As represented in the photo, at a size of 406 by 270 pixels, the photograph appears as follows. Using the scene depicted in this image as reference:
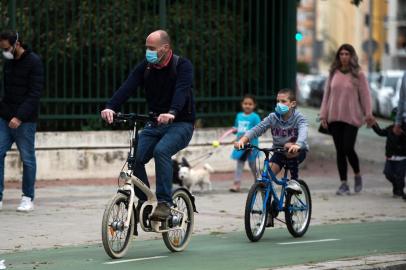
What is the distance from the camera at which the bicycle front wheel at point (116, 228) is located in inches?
362

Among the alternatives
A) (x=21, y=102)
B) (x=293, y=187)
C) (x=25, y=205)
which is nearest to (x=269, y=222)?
(x=293, y=187)

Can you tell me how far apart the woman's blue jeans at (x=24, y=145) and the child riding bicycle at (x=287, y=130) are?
9.32 ft

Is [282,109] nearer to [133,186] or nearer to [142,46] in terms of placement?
[133,186]

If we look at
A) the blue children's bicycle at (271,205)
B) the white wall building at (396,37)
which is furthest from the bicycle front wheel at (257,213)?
the white wall building at (396,37)

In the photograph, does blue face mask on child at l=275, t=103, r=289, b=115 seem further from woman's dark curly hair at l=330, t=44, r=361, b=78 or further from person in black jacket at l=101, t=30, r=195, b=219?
woman's dark curly hair at l=330, t=44, r=361, b=78

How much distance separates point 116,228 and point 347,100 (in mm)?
6641

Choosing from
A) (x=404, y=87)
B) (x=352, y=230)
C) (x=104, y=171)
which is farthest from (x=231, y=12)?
Answer: (x=352, y=230)

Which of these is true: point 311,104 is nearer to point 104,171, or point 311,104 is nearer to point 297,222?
point 104,171

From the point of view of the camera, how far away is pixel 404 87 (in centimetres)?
1478

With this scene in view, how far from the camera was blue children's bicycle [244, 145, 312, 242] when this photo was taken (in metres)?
10.7

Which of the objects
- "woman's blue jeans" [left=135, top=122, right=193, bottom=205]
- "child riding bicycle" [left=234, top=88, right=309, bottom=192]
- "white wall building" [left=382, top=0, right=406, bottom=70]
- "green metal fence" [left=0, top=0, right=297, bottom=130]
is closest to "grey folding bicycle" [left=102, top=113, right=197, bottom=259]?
"woman's blue jeans" [left=135, top=122, right=193, bottom=205]

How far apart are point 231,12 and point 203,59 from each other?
964 millimetres

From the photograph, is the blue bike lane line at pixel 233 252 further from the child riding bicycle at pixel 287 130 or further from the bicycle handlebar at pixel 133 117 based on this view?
the bicycle handlebar at pixel 133 117

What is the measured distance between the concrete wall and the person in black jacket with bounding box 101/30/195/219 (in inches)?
261
